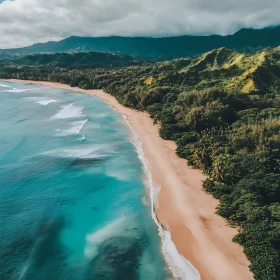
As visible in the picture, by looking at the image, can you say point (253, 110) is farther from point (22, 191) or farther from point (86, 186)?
point (22, 191)

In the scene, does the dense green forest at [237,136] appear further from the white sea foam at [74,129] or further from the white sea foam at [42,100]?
the white sea foam at [42,100]

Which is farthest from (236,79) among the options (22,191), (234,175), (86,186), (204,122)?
(22,191)

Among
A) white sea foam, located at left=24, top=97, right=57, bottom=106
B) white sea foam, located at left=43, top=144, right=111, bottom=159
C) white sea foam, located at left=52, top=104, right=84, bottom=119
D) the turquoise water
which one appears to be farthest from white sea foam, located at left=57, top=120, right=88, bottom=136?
white sea foam, located at left=24, top=97, right=57, bottom=106

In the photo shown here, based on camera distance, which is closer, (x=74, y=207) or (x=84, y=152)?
(x=74, y=207)

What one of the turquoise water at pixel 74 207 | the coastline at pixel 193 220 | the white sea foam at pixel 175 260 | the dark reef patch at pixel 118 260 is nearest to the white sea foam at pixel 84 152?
the turquoise water at pixel 74 207

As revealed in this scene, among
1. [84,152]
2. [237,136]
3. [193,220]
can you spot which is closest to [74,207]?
[193,220]

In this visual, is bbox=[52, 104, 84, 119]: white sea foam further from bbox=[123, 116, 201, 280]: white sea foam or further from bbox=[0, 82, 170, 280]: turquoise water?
bbox=[123, 116, 201, 280]: white sea foam

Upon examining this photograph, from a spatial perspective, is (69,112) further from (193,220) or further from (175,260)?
(175,260)
